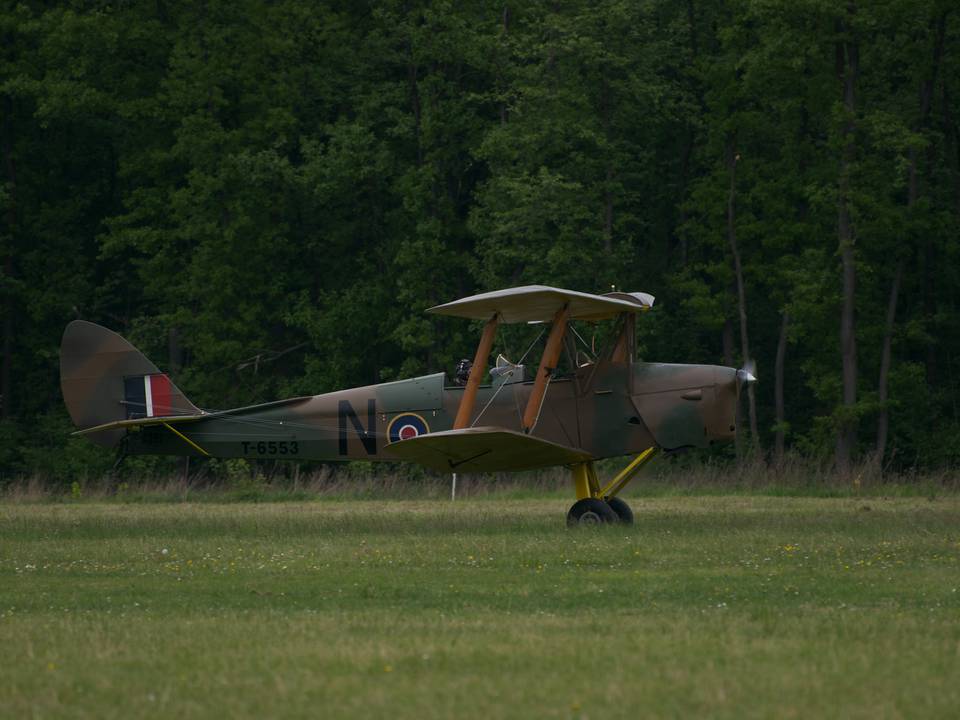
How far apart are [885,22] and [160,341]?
2081 cm

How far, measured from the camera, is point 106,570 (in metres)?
13.3

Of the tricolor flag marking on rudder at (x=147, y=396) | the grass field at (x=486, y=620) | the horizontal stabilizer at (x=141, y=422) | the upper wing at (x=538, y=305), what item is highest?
the upper wing at (x=538, y=305)

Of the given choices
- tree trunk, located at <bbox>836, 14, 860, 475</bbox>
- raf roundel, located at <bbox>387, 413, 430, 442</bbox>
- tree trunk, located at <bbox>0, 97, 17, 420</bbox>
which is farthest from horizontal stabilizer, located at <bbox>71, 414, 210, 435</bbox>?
tree trunk, located at <bbox>0, 97, 17, 420</bbox>

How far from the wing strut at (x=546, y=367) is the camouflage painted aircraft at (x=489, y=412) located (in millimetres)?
17

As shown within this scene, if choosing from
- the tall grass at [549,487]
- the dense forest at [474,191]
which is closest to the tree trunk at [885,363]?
the dense forest at [474,191]

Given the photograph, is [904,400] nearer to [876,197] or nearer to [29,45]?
[876,197]

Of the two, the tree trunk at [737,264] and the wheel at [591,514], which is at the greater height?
the tree trunk at [737,264]

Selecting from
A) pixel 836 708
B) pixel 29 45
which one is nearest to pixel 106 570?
pixel 836 708

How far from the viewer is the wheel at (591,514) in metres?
16.7

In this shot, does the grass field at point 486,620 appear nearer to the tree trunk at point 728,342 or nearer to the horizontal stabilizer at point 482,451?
the horizontal stabilizer at point 482,451

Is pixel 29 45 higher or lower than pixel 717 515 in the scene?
higher

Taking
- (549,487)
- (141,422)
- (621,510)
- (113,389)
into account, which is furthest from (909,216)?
(141,422)

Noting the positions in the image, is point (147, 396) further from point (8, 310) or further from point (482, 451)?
point (8, 310)

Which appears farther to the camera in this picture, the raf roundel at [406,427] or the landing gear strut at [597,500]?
the raf roundel at [406,427]
